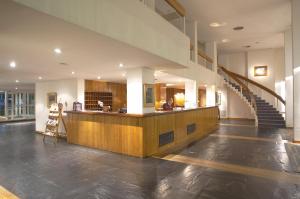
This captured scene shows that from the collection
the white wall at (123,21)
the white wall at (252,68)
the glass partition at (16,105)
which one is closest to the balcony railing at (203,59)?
the white wall at (123,21)

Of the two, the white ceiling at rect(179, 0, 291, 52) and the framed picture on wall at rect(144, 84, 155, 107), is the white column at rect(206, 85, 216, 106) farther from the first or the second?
the framed picture on wall at rect(144, 84, 155, 107)

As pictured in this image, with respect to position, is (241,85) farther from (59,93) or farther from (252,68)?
(59,93)

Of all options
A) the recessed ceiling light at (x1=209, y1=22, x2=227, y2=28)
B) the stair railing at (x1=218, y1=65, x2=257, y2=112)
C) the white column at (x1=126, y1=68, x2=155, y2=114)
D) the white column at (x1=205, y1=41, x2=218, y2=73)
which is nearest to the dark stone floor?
the white column at (x1=126, y1=68, x2=155, y2=114)

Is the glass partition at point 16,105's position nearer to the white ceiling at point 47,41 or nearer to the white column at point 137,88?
the white ceiling at point 47,41

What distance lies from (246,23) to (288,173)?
740cm

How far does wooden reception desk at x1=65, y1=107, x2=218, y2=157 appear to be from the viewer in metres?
5.39

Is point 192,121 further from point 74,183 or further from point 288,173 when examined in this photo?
point 74,183

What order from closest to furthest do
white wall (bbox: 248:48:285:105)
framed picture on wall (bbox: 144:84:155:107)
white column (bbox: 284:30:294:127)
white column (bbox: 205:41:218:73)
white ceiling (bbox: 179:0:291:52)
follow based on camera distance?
1. framed picture on wall (bbox: 144:84:155:107)
2. white ceiling (bbox: 179:0:291:52)
3. white column (bbox: 284:30:294:127)
4. white column (bbox: 205:41:218:73)
5. white wall (bbox: 248:48:285:105)

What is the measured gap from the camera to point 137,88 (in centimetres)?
586

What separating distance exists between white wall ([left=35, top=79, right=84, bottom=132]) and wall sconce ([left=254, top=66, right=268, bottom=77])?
1229cm

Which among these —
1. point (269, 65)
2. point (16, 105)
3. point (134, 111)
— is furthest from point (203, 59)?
point (16, 105)

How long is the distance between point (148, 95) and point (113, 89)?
5368mm

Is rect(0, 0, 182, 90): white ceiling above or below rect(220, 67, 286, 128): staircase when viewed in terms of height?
above

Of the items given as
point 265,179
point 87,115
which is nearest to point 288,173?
point 265,179
